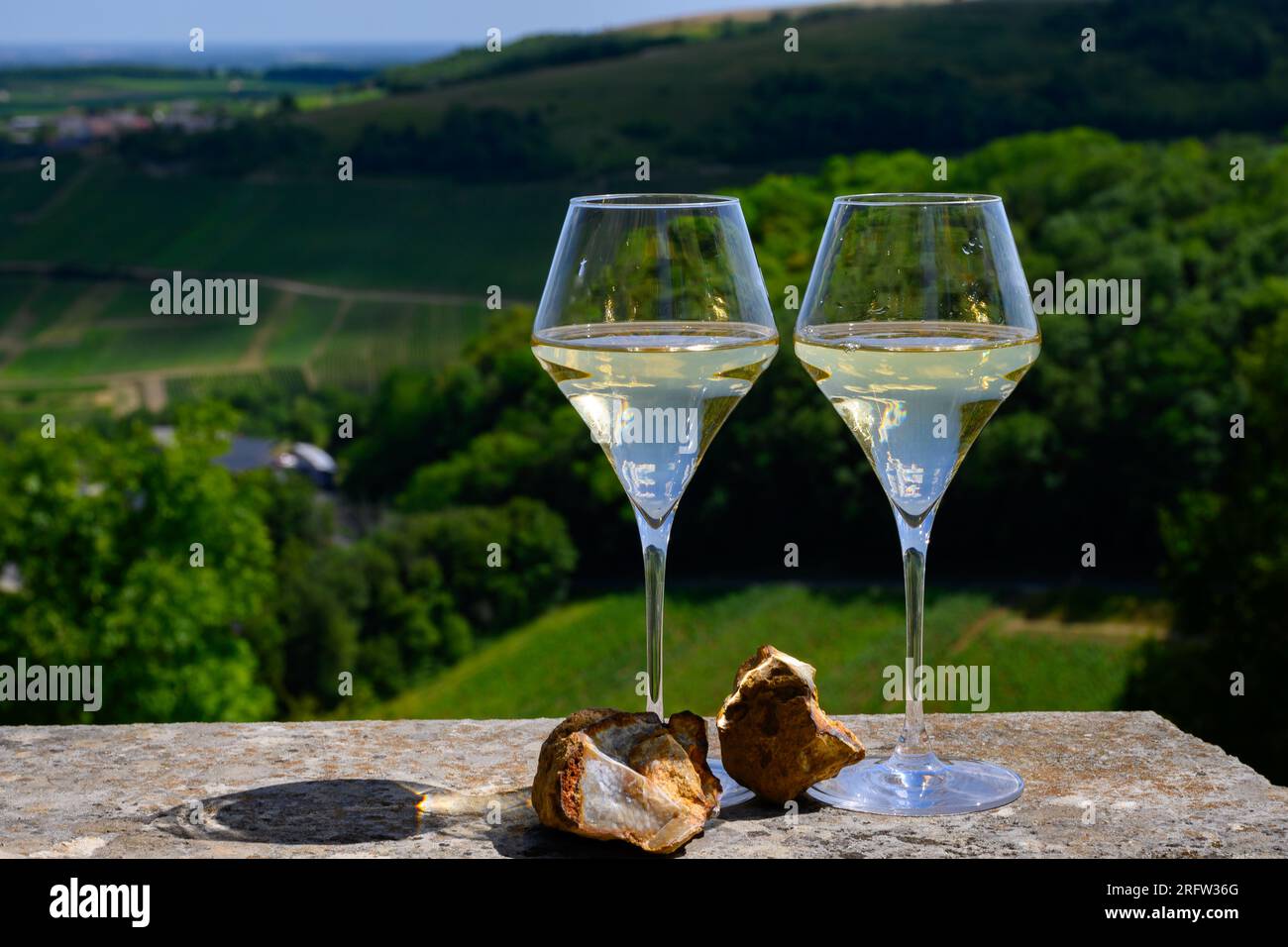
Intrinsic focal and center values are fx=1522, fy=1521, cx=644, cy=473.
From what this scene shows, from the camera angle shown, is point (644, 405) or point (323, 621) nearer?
point (644, 405)

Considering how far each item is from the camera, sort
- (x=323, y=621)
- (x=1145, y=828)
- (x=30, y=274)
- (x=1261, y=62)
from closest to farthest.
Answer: (x=1145, y=828) < (x=323, y=621) < (x=30, y=274) < (x=1261, y=62)

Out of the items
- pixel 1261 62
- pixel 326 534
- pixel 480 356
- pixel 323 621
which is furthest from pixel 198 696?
pixel 1261 62

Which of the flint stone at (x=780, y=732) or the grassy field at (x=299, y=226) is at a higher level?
the grassy field at (x=299, y=226)

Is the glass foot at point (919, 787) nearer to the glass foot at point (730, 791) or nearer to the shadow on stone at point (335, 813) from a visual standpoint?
the glass foot at point (730, 791)

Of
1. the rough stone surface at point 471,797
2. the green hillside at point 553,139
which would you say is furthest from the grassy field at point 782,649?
the rough stone surface at point 471,797

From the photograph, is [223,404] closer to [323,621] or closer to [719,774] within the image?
[323,621]

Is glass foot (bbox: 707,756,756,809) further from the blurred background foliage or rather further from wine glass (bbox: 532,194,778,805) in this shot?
the blurred background foliage
